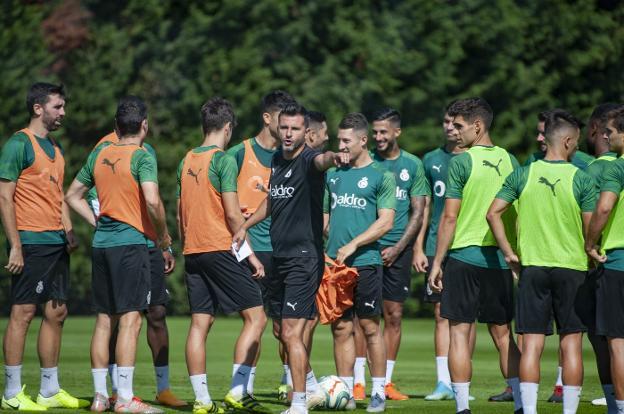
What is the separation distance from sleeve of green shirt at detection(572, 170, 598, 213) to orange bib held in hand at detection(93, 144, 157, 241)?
3421mm

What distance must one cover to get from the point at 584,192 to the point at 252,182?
3.47 m

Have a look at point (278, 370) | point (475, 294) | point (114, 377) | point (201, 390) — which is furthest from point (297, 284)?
point (278, 370)

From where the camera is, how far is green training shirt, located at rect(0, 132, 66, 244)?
1026 centimetres

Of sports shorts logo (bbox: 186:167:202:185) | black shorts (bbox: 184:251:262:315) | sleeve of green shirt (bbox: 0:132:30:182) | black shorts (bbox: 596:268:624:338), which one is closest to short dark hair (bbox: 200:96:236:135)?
sports shorts logo (bbox: 186:167:202:185)

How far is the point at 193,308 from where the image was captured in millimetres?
10086

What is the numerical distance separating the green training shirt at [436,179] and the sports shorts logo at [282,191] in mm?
3063

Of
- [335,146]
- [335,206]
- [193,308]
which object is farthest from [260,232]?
[335,146]

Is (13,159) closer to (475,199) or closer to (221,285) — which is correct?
(221,285)

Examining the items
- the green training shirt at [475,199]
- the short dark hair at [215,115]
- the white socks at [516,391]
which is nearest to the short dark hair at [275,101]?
the short dark hair at [215,115]

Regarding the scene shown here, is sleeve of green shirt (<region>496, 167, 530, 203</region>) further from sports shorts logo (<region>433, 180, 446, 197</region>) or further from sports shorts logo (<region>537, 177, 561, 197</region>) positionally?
sports shorts logo (<region>433, 180, 446, 197</region>)

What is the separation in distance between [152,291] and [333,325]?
5.24 ft

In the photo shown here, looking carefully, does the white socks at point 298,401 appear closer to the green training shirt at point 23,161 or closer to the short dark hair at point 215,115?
the short dark hair at point 215,115

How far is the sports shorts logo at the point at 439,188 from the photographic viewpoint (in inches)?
494

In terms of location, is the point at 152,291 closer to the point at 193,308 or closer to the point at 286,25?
the point at 193,308
